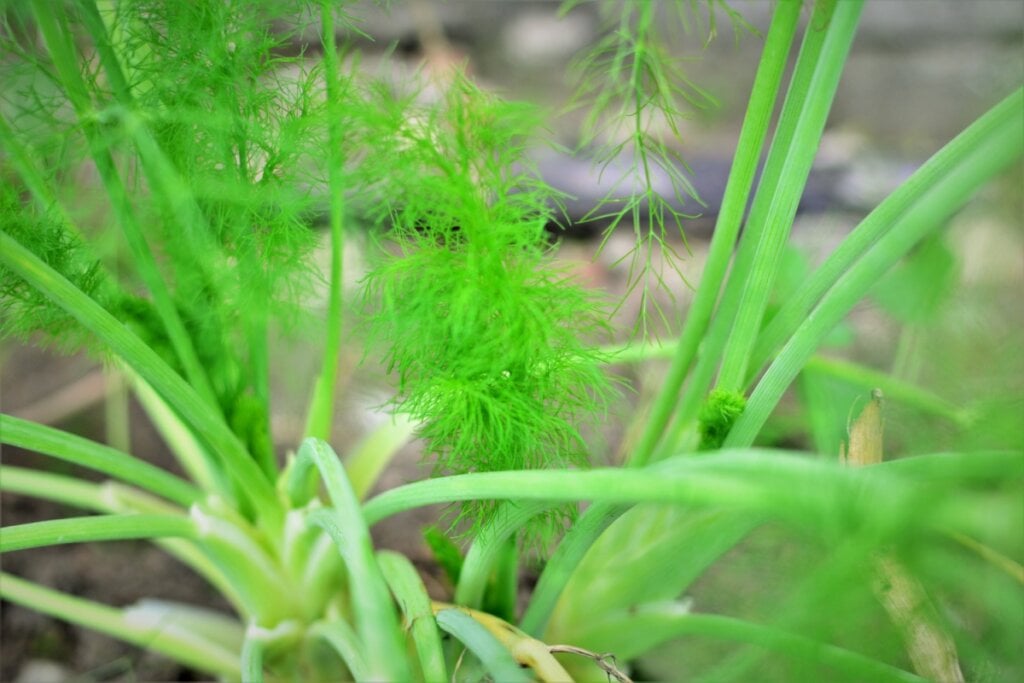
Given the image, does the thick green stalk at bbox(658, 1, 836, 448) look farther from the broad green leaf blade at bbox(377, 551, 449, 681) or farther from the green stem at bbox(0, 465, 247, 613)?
the green stem at bbox(0, 465, 247, 613)

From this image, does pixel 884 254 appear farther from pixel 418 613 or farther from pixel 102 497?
pixel 102 497

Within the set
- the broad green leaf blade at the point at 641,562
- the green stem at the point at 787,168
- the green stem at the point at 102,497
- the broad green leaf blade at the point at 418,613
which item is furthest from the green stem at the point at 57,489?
the green stem at the point at 787,168

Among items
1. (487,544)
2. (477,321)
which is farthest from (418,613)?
(477,321)

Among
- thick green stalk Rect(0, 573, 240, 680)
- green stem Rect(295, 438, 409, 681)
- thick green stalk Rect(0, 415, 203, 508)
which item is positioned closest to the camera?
green stem Rect(295, 438, 409, 681)

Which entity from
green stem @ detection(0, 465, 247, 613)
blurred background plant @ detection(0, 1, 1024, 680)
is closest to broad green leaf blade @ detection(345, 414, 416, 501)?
blurred background plant @ detection(0, 1, 1024, 680)

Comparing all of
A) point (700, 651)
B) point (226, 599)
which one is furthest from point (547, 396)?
point (226, 599)

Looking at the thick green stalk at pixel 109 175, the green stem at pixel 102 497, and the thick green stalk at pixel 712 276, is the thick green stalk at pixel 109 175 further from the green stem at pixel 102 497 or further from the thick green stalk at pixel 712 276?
the thick green stalk at pixel 712 276

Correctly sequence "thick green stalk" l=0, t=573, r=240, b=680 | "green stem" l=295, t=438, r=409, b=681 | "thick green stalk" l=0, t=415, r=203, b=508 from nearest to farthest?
"green stem" l=295, t=438, r=409, b=681, "thick green stalk" l=0, t=415, r=203, b=508, "thick green stalk" l=0, t=573, r=240, b=680
